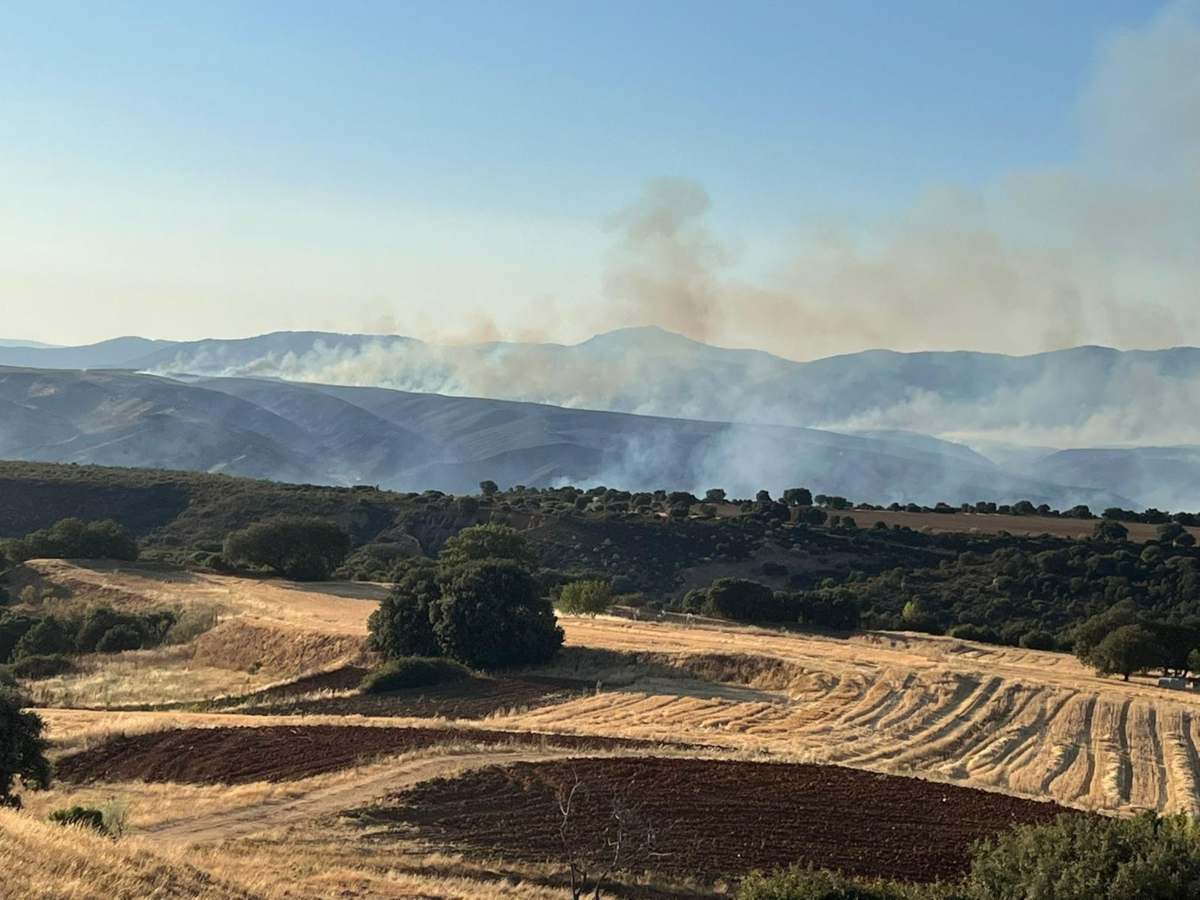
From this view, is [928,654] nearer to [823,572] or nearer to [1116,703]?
[1116,703]

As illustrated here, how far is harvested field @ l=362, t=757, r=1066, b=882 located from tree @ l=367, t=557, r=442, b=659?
24.1m

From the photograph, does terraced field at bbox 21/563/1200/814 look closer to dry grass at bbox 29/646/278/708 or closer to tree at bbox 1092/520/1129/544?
dry grass at bbox 29/646/278/708

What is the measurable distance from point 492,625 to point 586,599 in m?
16.1

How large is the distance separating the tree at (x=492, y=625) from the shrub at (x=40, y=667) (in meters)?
16.0

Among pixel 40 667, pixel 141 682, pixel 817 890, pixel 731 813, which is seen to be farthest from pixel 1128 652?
pixel 40 667

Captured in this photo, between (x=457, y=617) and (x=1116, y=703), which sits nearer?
(x=1116, y=703)

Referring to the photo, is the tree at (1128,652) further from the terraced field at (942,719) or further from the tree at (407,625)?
the tree at (407,625)

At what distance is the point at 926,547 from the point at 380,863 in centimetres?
7935

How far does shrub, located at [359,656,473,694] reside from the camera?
46.2 m

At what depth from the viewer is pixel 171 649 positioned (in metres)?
57.5

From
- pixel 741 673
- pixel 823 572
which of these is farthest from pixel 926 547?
pixel 741 673

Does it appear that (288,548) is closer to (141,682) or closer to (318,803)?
(141,682)

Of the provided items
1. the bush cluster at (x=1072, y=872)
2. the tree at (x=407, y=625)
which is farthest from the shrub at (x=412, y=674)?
the bush cluster at (x=1072, y=872)

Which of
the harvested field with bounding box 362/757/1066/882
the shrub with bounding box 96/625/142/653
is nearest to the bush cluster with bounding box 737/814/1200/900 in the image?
the harvested field with bounding box 362/757/1066/882
